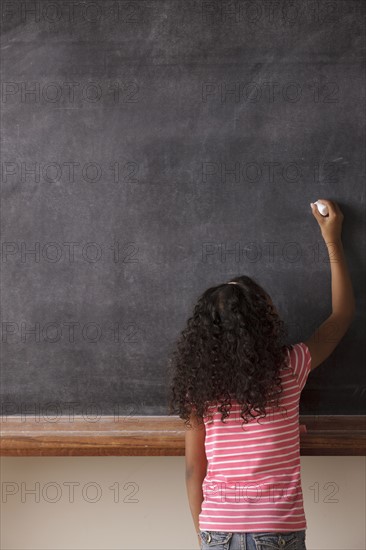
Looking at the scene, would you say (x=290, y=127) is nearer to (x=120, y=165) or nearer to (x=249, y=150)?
(x=249, y=150)

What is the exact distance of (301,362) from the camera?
5.69ft

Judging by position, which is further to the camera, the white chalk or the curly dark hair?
the white chalk

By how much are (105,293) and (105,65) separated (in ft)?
2.10

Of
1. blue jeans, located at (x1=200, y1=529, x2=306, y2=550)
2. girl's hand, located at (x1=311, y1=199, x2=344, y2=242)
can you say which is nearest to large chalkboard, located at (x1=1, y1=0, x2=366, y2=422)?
girl's hand, located at (x1=311, y1=199, x2=344, y2=242)

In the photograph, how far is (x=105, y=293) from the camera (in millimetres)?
1965

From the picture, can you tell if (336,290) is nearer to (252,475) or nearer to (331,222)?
(331,222)

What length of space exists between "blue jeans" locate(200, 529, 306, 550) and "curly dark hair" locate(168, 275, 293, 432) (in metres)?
0.25

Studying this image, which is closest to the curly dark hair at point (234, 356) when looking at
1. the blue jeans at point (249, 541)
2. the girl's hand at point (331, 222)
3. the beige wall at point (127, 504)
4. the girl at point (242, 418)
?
the girl at point (242, 418)

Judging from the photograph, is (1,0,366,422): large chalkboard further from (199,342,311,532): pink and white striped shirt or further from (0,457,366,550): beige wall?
(199,342,311,532): pink and white striped shirt

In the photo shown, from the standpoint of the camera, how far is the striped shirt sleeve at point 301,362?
1.71m

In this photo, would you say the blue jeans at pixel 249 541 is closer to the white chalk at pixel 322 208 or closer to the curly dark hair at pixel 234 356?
the curly dark hair at pixel 234 356

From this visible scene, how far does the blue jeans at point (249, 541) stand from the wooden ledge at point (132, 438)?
0.34m

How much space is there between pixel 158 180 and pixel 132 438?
2.34ft

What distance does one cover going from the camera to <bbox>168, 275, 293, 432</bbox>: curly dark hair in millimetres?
1585
